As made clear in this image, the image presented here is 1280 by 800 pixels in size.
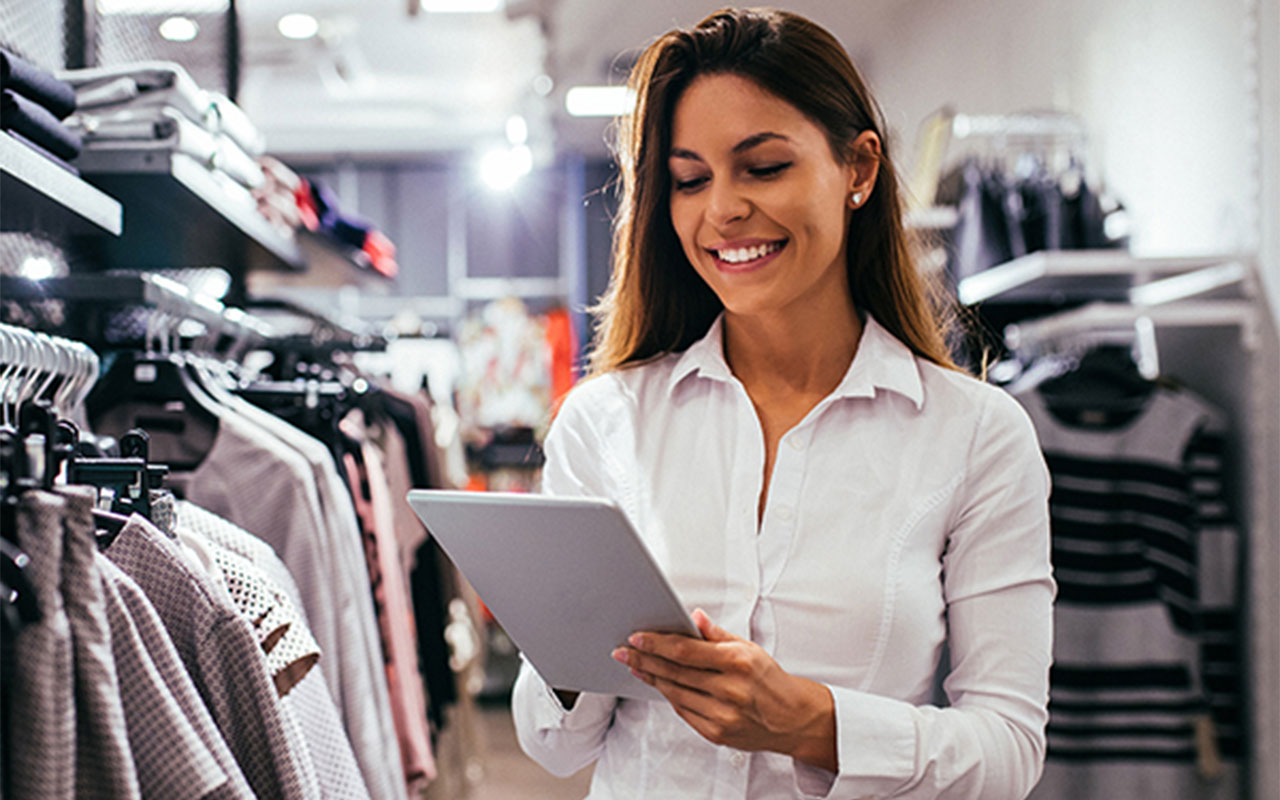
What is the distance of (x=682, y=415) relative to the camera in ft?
4.49

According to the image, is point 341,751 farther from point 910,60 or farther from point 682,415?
point 910,60

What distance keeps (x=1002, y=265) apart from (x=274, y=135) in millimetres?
5333

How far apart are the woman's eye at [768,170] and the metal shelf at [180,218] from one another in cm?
89

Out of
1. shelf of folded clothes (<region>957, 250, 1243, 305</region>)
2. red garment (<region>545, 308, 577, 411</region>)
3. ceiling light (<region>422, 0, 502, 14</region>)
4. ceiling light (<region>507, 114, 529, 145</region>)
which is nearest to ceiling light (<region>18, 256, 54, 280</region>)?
shelf of folded clothes (<region>957, 250, 1243, 305</region>)

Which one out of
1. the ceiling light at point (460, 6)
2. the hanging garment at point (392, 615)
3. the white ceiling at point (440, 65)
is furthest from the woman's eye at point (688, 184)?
the ceiling light at point (460, 6)

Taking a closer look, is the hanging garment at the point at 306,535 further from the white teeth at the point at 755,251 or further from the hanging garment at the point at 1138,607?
the hanging garment at the point at 1138,607

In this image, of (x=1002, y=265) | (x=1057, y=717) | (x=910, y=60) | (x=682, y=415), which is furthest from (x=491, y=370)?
(x=682, y=415)

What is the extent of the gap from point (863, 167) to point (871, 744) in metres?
0.64

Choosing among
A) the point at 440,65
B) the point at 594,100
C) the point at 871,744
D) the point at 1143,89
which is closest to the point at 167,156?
the point at 871,744

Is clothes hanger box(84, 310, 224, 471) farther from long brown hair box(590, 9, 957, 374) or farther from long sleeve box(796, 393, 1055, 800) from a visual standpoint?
long sleeve box(796, 393, 1055, 800)

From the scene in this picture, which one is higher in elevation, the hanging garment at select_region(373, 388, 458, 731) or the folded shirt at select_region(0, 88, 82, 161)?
the folded shirt at select_region(0, 88, 82, 161)

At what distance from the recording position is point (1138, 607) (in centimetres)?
241

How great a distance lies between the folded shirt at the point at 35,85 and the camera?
1.21 metres

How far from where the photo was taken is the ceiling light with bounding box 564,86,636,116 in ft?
18.3
